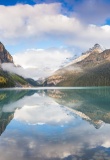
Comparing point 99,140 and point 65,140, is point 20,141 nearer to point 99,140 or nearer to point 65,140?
point 65,140

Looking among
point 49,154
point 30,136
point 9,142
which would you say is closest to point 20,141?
point 9,142

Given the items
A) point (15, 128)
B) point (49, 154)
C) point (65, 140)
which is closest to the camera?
point (49, 154)

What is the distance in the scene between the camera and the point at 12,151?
21.9m

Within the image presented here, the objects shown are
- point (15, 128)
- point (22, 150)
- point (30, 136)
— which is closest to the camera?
point (22, 150)

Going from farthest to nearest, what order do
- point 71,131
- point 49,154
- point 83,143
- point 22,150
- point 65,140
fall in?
point 71,131
point 65,140
point 83,143
point 22,150
point 49,154

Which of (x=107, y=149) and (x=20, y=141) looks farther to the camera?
(x=20, y=141)

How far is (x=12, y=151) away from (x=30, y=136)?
21.6 ft

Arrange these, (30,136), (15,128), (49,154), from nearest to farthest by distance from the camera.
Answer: (49,154), (30,136), (15,128)

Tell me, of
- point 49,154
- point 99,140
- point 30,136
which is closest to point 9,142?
point 30,136

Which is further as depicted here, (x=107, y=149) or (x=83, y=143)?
(x=83, y=143)

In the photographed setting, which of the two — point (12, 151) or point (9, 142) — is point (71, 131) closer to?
point (9, 142)

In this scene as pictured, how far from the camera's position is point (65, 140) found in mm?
25875

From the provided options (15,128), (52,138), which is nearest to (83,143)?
(52,138)

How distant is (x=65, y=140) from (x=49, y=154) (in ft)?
17.4
